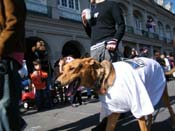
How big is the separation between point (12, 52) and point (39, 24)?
18083mm

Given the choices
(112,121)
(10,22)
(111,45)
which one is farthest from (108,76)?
(10,22)

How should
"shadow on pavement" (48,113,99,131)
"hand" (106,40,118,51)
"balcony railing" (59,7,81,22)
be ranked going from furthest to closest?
1. "balcony railing" (59,7,81,22)
2. "shadow on pavement" (48,113,99,131)
3. "hand" (106,40,118,51)

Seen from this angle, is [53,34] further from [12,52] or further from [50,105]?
[12,52]

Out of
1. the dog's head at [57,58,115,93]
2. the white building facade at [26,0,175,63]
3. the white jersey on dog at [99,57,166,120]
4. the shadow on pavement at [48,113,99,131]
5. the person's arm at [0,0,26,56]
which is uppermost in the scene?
the white building facade at [26,0,175,63]

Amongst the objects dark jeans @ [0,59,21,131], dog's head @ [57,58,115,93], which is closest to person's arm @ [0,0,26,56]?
dark jeans @ [0,59,21,131]

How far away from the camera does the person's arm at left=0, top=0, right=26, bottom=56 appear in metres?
3.46

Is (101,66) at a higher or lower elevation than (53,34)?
lower

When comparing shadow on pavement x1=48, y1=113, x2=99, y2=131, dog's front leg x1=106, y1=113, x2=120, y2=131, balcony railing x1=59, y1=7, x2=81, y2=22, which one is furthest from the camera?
balcony railing x1=59, y1=7, x2=81, y2=22

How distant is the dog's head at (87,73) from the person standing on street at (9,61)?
58 centimetres

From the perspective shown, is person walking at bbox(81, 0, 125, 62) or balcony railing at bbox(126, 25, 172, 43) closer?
person walking at bbox(81, 0, 125, 62)

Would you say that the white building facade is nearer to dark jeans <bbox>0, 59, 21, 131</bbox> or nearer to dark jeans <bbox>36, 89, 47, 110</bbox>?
dark jeans <bbox>36, 89, 47, 110</bbox>

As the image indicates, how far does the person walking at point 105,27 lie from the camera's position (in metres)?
5.17

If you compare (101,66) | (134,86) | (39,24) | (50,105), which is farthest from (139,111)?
(39,24)

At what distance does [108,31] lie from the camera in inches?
208
